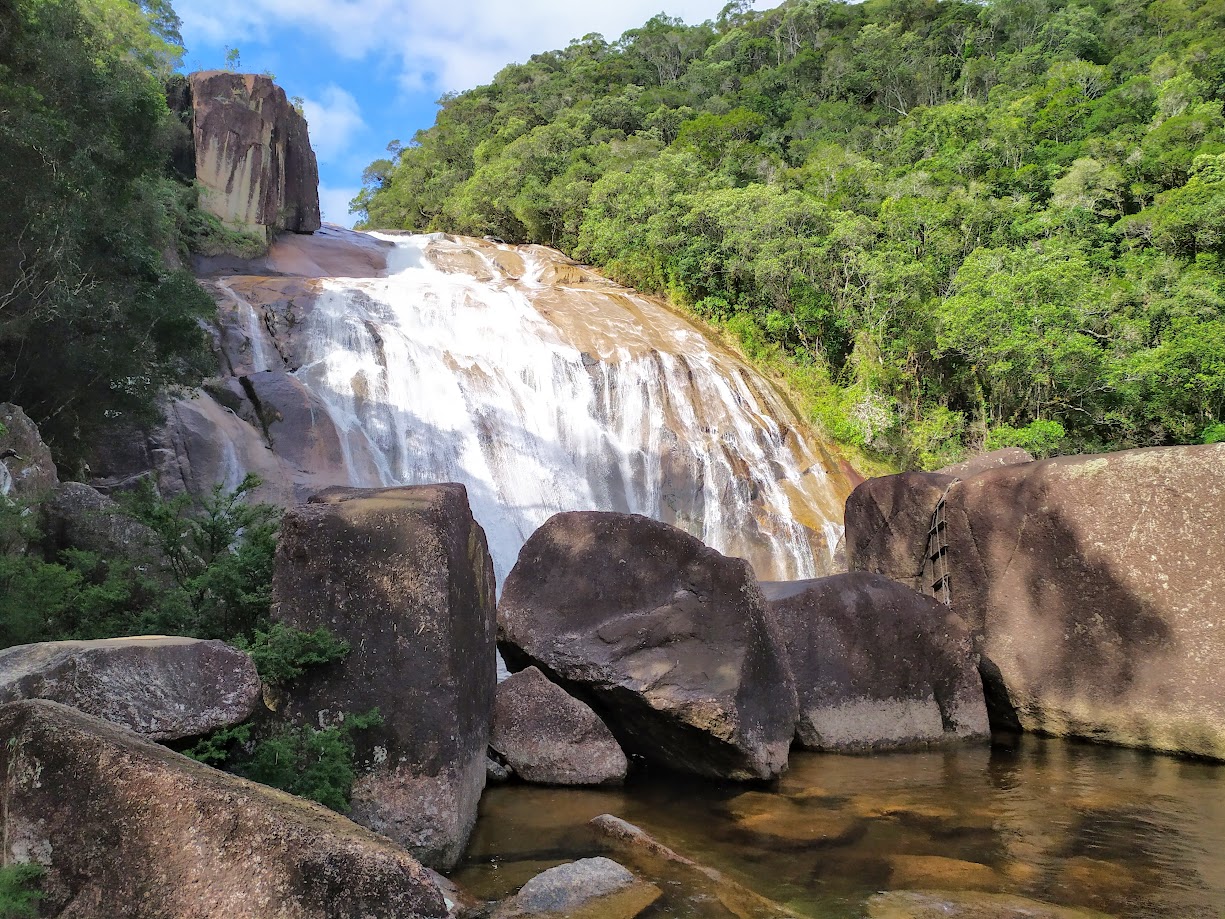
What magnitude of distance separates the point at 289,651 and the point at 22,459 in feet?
19.3

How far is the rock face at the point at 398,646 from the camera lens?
6.19 m

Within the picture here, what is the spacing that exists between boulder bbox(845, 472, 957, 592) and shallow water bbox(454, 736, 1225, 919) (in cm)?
390

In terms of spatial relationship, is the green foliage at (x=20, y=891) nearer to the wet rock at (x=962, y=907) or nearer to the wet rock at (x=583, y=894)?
the wet rock at (x=583, y=894)

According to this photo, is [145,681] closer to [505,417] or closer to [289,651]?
[289,651]

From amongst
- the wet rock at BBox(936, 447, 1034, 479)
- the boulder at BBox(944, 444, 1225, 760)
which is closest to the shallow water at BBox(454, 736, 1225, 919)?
the boulder at BBox(944, 444, 1225, 760)

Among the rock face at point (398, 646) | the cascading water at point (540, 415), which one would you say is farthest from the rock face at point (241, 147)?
the rock face at point (398, 646)

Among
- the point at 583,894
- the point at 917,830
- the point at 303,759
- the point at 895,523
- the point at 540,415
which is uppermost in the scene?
the point at 540,415

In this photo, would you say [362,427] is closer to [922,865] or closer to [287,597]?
[287,597]

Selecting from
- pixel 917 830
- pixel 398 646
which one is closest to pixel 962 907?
pixel 917 830

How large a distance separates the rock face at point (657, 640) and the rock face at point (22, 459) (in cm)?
552

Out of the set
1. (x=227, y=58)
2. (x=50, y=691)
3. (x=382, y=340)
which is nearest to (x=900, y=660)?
(x=50, y=691)

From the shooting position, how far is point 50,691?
191 inches

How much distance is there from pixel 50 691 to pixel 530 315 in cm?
2217

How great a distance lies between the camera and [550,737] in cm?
843
